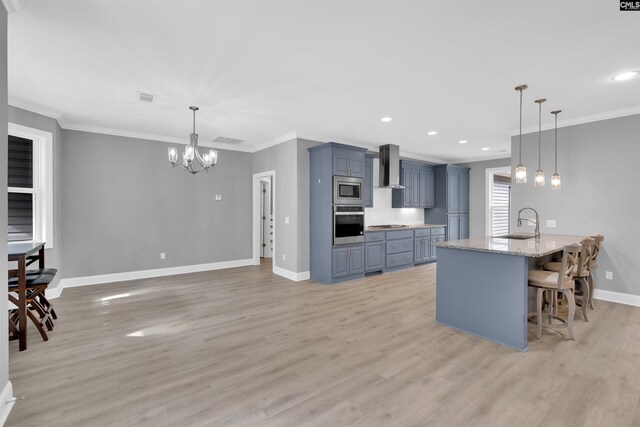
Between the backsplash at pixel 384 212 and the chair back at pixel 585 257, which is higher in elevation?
the backsplash at pixel 384 212

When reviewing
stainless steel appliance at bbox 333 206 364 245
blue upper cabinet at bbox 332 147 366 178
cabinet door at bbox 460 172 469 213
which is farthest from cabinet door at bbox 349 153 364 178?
cabinet door at bbox 460 172 469 213

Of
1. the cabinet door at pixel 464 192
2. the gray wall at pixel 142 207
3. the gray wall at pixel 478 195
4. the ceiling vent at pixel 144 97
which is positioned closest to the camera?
the ceiling vent at pixel 144 97

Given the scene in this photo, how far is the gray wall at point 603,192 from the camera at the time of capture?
4129 mm

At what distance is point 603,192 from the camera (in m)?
4.34

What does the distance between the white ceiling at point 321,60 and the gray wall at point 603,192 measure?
1.06ft

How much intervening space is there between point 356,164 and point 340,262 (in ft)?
5.97

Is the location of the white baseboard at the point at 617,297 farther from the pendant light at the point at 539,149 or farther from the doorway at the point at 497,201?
the doorway at the point at 497,201

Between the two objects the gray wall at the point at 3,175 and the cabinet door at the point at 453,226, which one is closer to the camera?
the gray wall at the point at 3,175

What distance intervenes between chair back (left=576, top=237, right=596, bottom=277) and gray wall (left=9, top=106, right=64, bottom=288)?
6765 mm

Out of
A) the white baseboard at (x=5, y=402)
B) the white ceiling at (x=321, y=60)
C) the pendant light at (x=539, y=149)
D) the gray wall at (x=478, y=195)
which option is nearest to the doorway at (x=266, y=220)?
the white ceiling at (x=321, y=60)

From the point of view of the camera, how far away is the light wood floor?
6.43 ft

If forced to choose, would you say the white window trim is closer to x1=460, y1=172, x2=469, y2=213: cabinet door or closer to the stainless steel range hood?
the stainless steel range hood

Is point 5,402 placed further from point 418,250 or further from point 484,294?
point 418,250

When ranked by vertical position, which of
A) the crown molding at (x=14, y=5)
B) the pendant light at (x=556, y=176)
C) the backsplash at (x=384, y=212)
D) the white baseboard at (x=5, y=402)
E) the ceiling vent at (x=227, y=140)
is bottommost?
the white baseboard at (x=5, y=402)
